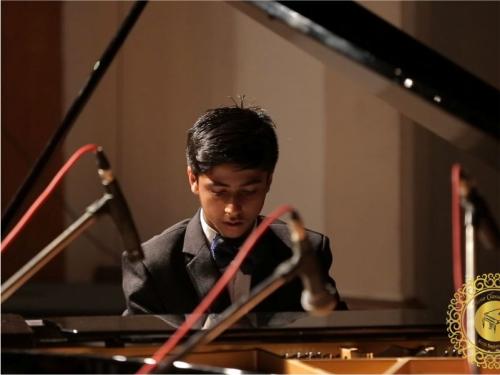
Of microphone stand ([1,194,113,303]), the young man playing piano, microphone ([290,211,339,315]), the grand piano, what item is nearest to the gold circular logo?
the grand piano

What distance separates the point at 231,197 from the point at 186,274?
19 cm

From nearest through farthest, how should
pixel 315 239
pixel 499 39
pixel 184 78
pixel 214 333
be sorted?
1. pixel 214 333
2. pixel 315 239
3. pixel 499 39
4. pixel 184 78

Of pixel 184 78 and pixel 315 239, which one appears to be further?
pixel 184 78

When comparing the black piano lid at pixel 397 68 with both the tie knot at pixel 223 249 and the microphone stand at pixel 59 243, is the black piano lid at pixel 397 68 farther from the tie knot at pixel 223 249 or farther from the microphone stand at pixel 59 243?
the tie knot at pixel 223 249

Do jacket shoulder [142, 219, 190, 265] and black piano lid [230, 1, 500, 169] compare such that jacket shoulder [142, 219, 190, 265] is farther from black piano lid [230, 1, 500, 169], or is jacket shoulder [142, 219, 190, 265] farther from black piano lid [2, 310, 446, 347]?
black piano lid [230, 1, 500, 169]

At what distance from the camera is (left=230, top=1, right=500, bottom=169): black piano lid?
108 centimetres

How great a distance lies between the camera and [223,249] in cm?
169

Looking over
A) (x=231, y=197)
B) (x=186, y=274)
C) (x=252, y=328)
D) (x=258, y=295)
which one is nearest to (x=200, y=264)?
(x=186, y=274)

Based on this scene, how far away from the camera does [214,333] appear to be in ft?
3.27

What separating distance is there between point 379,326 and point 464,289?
0.44 ft

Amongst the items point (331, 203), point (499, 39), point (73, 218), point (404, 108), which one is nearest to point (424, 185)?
point (331, 203)

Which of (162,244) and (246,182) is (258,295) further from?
(162,244)

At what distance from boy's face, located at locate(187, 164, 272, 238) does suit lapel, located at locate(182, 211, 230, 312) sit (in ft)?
0.14

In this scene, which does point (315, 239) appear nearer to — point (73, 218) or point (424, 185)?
point (424, 185)
